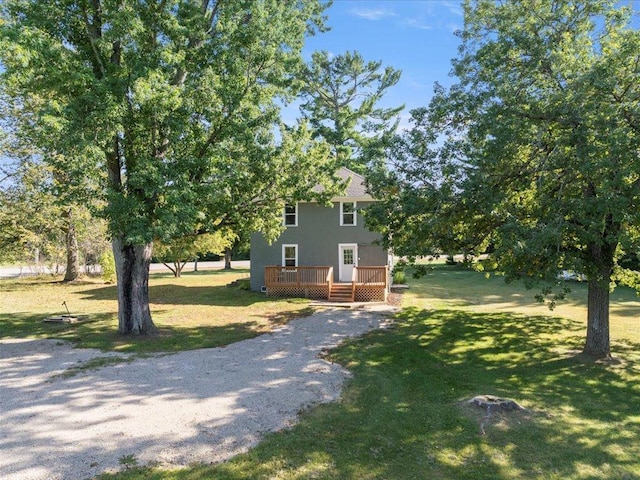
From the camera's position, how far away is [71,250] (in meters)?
26.6

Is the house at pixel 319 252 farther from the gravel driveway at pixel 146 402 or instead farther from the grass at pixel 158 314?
the gravel driveway at pixel 146 402

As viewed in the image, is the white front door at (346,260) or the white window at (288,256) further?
the white window at (288,256)

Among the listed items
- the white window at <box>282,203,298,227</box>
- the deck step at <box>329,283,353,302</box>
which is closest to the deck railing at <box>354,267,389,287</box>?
the deck step at <box>329,283,353,302</box>

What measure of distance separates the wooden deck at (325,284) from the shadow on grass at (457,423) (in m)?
7.71

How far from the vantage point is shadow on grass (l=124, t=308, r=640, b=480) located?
5.20 metres

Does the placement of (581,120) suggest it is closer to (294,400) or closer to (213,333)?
(294,400)

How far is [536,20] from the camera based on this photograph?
10508mm

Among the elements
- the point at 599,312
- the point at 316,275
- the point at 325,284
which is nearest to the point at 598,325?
the point at 599,312

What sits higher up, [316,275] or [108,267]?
[108,267]

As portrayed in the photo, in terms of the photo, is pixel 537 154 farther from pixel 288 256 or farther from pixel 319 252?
pixel 288 256

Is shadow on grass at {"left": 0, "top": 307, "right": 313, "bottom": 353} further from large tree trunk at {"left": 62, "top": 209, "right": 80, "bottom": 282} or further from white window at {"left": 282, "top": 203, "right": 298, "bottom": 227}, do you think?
large tree trunk at {"left": 62, "top": 209, "right": 80, "bottom": 282}

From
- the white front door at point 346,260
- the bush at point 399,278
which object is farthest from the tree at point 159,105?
the bush at point 399,278

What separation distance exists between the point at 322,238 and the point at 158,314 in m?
9.25

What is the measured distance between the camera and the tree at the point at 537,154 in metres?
8.47
